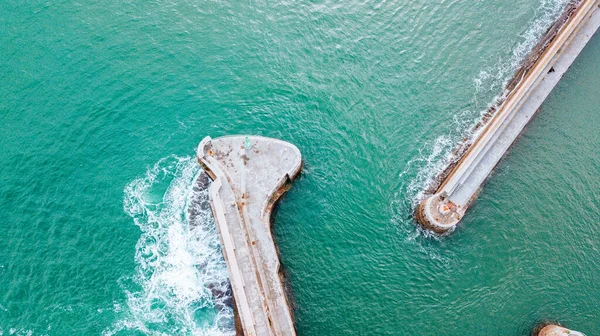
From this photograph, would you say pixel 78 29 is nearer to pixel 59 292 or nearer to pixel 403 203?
pixel 59 292

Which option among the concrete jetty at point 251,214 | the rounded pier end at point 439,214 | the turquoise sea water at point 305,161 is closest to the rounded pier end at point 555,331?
the turquoise sea water at point 305,161

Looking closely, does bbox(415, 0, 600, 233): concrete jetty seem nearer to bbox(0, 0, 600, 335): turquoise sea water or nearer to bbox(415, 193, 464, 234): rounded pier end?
bbox(415, 193, 464, 234): rounded pier end

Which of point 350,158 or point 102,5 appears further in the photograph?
point 102,5

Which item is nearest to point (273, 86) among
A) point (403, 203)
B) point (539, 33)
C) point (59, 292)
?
point (403, 203)

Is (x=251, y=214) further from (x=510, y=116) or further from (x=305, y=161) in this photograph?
(x=510, y=116)

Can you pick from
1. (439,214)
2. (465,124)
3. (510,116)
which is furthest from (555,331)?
(465,124)

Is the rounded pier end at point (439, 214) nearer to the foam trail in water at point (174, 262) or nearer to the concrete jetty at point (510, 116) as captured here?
the concrete jetty at point (510, 116)
